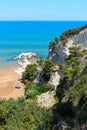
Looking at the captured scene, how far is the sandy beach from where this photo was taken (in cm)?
4322

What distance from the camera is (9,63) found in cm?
6788

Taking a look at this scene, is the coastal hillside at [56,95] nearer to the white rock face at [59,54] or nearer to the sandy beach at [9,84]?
the white rock face at [59,54]

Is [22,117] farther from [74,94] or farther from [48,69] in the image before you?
[48,69]

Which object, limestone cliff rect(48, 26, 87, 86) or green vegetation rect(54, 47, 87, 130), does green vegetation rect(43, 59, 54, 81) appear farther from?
green vegetation rect(54, 47, 87, 130)

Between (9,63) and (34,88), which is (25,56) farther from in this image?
(34,88)

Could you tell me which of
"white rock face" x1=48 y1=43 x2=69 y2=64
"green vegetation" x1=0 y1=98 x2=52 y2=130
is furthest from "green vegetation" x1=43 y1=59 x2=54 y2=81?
"green vegetation" x1=0 y1=98 x2=52 y2=130

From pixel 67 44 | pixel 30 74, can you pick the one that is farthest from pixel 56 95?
pixel 30 74

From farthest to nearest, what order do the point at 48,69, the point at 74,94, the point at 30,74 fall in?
the point at 30,74 → the point at 48,69 → the point at 74,94

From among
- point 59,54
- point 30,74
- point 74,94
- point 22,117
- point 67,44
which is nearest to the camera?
point 74,94

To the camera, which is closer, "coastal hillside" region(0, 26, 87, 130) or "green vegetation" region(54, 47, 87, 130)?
"green vegetation" region(54, 47, 87, 130)

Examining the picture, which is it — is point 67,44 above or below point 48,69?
above

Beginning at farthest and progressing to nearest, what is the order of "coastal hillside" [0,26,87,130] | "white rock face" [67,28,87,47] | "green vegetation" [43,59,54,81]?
"white rock face" [67,28,87,47]
"green vegetation" [43,59,54,81]
"coastal hillside" [0,26,87,130]

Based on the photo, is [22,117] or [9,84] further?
[9,84]

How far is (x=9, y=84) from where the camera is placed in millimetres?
49562
